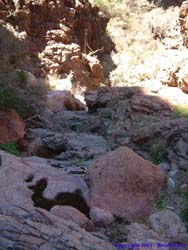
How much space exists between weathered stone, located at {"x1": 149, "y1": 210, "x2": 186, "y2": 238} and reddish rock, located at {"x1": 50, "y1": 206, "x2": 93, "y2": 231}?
0.70 meters

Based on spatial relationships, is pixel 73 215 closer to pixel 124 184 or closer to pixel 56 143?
pixel 124 184

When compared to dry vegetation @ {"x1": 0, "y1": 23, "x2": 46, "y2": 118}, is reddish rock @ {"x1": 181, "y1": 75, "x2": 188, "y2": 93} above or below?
below

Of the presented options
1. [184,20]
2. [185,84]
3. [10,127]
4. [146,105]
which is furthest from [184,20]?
[10,127]

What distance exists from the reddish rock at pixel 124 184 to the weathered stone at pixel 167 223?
17cm

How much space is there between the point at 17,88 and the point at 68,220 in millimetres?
4053

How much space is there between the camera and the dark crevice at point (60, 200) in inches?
159

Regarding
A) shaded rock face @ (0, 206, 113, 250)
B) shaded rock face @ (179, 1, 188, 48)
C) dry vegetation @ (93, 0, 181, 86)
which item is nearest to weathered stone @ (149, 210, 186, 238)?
shaded rock face @ (0, 206, 113, 250)

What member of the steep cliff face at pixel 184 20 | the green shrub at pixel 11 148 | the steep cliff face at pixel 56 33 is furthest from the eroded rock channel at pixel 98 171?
the steep cliff face at pixel 56 33

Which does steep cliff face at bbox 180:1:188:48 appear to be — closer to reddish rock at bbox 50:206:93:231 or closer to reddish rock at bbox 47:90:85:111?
reddish rock at bbox 47:90:85:111

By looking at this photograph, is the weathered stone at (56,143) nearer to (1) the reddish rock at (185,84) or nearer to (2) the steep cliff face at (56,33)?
(1) the reddish rock at (185,84)

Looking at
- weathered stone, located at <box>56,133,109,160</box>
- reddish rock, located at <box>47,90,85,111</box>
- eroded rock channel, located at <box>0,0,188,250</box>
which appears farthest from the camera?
reddish rock, located at <box>47,90,85,111</box>

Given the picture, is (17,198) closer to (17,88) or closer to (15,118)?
(15,118)

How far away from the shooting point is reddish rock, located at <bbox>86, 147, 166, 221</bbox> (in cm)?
411

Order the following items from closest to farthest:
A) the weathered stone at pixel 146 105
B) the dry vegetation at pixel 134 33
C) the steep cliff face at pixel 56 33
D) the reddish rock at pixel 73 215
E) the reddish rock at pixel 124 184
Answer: the reddish rock at pixel 73 215, the reddish rock at pixel 124 184, the weathered stone at pixel 146 105, the steep cliff face at pixel 56 33, the dry vegetation at pixel 134 33
